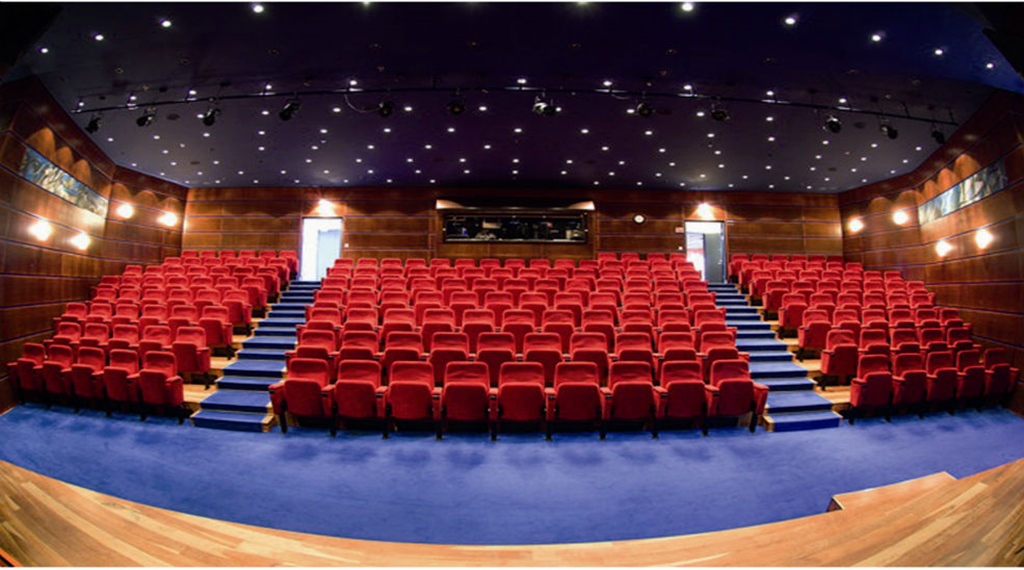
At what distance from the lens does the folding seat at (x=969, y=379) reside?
4098 mm

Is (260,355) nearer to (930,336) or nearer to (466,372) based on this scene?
(466,372)

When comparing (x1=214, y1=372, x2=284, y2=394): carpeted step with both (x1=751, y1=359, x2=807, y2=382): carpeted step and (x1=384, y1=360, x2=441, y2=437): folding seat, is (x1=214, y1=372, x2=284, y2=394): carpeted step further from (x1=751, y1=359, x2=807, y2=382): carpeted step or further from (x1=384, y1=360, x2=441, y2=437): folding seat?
(x1=751, y1=359, x2=807, y2=382): carpeted step

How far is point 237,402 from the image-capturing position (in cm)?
375

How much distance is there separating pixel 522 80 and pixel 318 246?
7.86 meters

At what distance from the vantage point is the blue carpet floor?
221 cm

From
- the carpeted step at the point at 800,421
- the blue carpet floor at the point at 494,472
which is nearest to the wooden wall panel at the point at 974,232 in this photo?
the blue carpet floor at the point at 494,472

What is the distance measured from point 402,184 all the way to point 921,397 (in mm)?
9192

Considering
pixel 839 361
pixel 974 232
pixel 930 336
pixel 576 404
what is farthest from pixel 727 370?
pixel 974 232

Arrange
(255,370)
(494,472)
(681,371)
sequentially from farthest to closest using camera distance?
(255,370) < (681,371) < (494,472)

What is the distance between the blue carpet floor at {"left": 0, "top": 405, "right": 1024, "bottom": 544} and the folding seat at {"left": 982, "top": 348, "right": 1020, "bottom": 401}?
731mm

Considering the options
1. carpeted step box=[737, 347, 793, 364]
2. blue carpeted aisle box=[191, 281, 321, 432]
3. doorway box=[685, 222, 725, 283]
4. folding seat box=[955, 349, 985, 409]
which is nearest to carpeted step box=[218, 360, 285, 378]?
blue carpeted aisle box=[191, 281, 321, 432]

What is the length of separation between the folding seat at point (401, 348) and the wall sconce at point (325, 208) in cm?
683

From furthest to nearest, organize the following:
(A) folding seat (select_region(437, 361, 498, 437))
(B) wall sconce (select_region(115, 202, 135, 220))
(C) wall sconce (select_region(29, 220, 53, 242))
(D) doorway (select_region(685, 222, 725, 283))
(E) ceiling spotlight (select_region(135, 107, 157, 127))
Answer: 1. (D) doorway (select_region(685, 222, 725, 283))
2. (B) wall sconce (select_region(115, 202, 135, 220))
3. (C) wall sconce (select_region(29, 220, 53, 242))
4. (E) ceiling spotlight (select_region(135, 107, 157, 127))
5. (A) folding seat (select_region(437, 361, 498, 437))

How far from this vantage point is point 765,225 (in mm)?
9992
